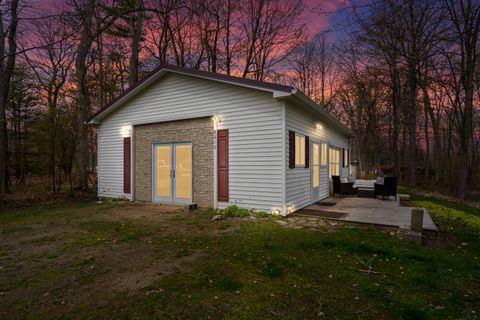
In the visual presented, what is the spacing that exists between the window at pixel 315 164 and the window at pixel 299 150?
116cm

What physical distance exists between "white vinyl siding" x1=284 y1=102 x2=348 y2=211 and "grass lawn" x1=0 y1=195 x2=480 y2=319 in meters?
1.67

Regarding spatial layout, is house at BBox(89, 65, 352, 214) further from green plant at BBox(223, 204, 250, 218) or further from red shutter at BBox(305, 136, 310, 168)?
green plant at BBox(223, 204, 250, 218)

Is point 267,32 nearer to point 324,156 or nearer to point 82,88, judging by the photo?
point 324,156

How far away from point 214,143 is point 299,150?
268 centimetres

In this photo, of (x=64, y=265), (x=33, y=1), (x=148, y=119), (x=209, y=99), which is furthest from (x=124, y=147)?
(x=64, y=265)

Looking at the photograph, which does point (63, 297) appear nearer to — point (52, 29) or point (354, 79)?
point (52, 29)

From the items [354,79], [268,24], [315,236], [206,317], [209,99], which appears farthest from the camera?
[354,79]

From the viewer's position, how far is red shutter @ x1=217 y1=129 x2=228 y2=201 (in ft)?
24.4

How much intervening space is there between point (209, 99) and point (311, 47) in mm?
16594

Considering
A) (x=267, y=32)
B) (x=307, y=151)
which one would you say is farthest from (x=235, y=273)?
(x=267, y=32)

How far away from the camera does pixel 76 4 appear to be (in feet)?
37.6

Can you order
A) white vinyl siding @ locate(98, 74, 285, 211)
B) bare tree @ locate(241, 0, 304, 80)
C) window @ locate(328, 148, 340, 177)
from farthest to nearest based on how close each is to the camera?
1. bare tree @ locate(241, 0, 304, 80)
2. window @ locate(328, 148, 340, 177)
3. white vinyl siding @ locate(98, 74, 285, 211)

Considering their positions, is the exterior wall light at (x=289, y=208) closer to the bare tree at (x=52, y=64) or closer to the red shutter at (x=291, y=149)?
the red shutter at (x=291, y=149)

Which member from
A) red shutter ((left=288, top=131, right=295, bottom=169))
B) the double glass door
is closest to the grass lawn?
red shutter ((left=288, top=131, right=295, bottom=169))
